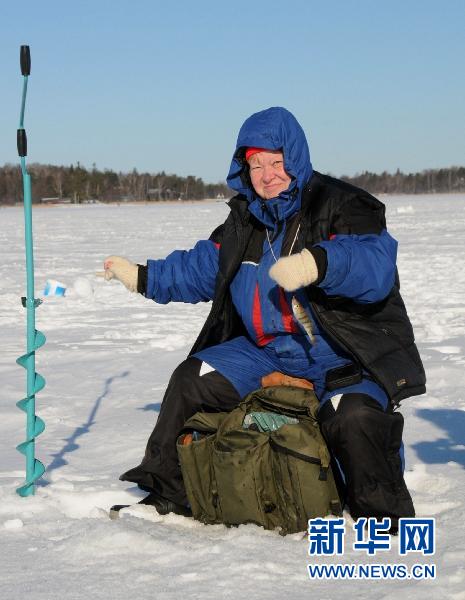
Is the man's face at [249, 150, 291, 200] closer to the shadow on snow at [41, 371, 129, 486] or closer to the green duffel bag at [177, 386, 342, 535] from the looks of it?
the green duffel bag at [177, 386, 342, 535]

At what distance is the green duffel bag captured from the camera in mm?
3027

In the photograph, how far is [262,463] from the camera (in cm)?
308

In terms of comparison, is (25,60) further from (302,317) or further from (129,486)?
(129,486)

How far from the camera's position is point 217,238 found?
3.55 meters

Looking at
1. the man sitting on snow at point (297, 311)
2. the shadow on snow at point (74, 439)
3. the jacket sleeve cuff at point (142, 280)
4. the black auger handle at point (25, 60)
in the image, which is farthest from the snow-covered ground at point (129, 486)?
the black auger handle at point (25, 60)

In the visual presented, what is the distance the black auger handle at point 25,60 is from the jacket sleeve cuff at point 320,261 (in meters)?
1.39

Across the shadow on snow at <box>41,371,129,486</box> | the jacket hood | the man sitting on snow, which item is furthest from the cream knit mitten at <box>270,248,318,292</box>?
the shadow on snow at <box>41,371,129,486</box>

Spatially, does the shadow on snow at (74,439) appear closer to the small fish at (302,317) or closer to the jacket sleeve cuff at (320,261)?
the small fish at (302,317)

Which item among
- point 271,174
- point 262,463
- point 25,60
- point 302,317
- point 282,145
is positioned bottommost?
point 262,463

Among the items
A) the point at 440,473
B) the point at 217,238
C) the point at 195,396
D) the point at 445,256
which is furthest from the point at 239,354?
the point at 445,256

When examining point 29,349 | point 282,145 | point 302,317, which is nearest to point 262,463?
point 302,317

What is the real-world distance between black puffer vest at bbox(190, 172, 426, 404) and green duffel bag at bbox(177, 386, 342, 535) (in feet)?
0.94

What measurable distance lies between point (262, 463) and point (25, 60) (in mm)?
1799

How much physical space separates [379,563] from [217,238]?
4.78 ft
